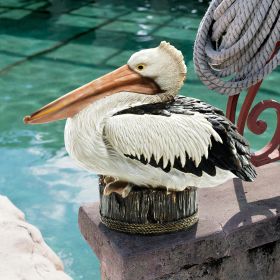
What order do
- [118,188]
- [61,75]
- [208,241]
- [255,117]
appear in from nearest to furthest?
[118,188] → [208,241] → [255,117] → [61,75]

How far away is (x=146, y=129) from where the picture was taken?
4.82ft

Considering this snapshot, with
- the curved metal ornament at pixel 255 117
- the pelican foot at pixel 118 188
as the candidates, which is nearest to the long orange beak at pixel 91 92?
Result: the pelican foot at pixel 118 188

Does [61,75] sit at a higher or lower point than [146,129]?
lower

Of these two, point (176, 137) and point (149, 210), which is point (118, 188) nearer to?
point (149, 210)

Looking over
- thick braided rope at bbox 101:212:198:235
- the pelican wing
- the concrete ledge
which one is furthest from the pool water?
the pelican wing

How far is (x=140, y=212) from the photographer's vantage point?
162 centimetres

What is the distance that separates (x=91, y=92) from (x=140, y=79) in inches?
4.9

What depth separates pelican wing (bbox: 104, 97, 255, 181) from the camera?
1470mm

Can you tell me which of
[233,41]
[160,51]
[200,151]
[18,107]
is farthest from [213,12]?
[18,107]

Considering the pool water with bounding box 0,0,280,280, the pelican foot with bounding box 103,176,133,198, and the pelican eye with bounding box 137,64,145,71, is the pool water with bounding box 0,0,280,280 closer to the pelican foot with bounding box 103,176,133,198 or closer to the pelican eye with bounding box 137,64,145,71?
the pelican foot with bounding box 103,176,133,198

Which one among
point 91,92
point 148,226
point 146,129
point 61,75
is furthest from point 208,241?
point 61,75

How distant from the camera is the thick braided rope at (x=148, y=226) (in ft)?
5.42

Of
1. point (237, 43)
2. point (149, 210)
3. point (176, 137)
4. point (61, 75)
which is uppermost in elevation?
point (237, 43)

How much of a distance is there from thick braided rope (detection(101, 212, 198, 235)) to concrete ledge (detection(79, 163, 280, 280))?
0.06ft
